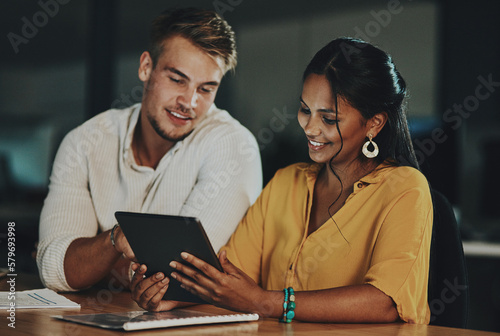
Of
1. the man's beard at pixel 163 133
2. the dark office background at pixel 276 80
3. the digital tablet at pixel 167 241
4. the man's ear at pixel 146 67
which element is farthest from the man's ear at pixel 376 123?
the dark office background at pixel 276 80

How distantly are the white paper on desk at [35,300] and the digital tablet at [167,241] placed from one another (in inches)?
9.7

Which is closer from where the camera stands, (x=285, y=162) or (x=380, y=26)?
(x=285, y=162)

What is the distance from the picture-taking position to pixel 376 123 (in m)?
1.67

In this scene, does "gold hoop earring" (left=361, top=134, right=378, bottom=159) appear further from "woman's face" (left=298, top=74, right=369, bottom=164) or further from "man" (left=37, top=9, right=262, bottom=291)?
"man" (left=37, top=9, right=262, bottom=291)

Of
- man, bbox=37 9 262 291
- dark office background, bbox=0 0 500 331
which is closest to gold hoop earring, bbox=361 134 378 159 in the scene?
man, bbox=37 9 262 291

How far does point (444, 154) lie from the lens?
3.84 metres

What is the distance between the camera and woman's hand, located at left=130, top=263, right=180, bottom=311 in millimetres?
1443

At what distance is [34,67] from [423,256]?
342 cm

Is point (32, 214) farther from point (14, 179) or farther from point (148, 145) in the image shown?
point (148, 145)

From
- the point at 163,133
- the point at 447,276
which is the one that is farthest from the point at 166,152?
the point at 447,276

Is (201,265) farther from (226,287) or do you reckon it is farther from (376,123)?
(376,123)

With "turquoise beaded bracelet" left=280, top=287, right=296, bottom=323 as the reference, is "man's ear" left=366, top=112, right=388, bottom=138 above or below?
above

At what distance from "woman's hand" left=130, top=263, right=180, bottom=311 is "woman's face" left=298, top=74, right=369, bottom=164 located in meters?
0.56

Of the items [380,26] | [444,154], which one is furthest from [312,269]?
[380,26]
